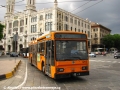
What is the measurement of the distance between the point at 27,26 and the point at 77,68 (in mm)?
64121

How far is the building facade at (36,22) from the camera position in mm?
61037

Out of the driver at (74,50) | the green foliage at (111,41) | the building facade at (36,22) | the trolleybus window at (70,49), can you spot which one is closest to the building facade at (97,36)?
the green foliage at (111,41)

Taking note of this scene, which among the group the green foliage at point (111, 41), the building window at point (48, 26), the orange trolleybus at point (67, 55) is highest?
the building window at point (48, 26)

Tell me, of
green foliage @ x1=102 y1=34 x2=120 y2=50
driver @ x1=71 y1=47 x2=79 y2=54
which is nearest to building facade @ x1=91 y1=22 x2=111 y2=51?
green foliage @ x1=102 y1=34 x2=120 y2=50

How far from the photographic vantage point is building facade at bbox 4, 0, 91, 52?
61.0 metres

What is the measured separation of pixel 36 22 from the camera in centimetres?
6650

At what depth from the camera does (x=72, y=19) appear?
230 feet

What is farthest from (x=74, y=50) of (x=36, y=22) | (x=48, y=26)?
(x=36, y=22)

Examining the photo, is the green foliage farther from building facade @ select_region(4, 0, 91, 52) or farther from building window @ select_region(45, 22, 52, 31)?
building window @ select_region(45, 22, 52, 31)

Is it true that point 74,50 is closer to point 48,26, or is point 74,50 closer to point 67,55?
point 67,55

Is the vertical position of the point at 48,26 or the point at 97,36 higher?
the point at 48,26

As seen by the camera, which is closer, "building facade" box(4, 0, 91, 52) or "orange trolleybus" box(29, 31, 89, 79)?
"orange trolleybus" box(29, 31, 89, 79)

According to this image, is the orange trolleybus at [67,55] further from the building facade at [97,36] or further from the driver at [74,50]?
the building facade at [97,36]

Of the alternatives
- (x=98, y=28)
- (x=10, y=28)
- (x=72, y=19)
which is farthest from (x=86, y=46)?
(x=98, y=28)
